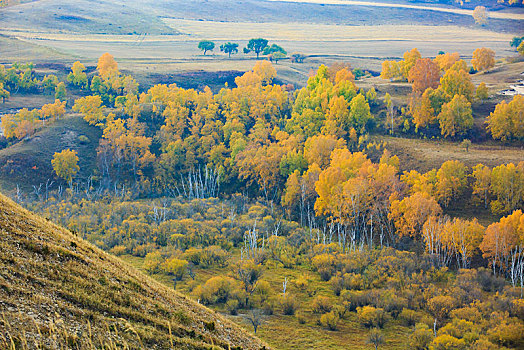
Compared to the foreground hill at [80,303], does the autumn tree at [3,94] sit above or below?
above

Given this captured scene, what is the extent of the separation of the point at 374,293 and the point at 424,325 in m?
8.31

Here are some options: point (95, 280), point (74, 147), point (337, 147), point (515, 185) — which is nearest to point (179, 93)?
point (74, 147)

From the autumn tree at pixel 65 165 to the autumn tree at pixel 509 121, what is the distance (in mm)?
81861

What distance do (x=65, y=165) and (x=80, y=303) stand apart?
76.0m

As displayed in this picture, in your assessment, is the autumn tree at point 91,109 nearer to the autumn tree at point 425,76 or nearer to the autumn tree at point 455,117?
the autumn tree at point 425,76

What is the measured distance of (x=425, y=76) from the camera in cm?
10606

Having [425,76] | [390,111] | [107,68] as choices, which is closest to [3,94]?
[107,68]

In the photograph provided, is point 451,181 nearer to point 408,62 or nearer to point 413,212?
point 413,212

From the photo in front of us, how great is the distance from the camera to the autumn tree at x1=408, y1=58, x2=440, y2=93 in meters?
106

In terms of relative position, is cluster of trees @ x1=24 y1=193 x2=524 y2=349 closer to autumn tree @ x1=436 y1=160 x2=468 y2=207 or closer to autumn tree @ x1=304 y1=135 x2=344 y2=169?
autumn tree @ x1=436 y1=160 x2=468 y2=207

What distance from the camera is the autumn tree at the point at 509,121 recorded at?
275 ft

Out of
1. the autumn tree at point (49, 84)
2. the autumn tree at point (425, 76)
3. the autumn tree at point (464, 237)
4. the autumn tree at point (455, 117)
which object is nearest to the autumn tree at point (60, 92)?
the autumn tree at point (49, 84)

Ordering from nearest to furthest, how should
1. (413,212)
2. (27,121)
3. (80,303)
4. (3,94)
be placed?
(80,303) < (413,212) < (27,121) < (3,94)

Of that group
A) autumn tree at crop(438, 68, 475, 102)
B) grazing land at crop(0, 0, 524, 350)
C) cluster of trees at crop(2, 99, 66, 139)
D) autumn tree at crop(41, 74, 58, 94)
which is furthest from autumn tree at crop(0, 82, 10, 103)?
autumn tree at crop(438, 68, 475, 102)
